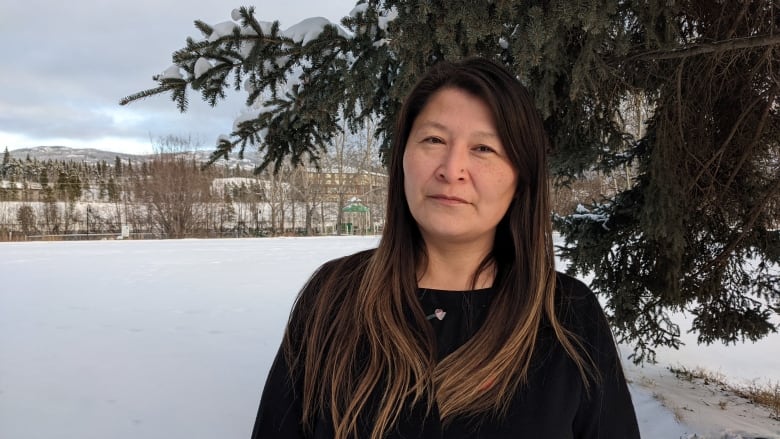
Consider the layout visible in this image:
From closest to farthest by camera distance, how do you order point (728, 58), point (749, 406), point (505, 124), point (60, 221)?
point (505, 124) → point (728, 58) → point (749, 406) → point (60, 221)

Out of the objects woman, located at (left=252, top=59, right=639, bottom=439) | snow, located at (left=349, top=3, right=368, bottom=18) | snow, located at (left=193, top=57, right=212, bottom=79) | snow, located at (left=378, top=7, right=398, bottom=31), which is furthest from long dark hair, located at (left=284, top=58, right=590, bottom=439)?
snow, located at (left=193, top=57, right=212, bottom=79)

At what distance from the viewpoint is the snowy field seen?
A: 393 cm

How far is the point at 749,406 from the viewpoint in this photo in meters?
4.91

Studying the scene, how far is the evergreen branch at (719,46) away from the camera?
2693 mm

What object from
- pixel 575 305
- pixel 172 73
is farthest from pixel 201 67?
pixel 575 305

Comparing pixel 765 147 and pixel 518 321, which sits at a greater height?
pixel 765 147

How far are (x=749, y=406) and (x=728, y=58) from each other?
12.4ft

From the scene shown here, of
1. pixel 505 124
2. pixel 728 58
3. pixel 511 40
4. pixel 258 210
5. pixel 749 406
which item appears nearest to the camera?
pixel 505 124

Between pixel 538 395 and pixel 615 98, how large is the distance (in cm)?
322

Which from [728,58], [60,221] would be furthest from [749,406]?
[60,221]

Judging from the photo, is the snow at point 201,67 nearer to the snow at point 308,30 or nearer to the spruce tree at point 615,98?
the spruce tree at point 615,98

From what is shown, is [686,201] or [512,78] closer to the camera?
[512,78]

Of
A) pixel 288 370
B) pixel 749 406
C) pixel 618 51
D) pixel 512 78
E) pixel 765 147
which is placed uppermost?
pixel 618 51

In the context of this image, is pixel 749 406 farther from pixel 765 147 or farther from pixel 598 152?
pixel 598 152
